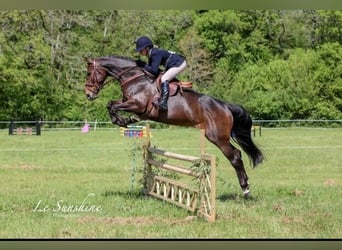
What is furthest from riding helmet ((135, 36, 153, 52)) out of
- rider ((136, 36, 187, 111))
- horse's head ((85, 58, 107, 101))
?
horse's head ((85, 58, 107, 101))

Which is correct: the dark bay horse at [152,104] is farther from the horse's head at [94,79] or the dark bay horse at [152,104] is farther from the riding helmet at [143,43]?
the riding helmet at [143,43]

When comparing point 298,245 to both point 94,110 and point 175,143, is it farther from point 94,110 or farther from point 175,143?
point 94,110

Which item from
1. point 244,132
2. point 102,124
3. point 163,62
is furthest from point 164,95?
point 102,124

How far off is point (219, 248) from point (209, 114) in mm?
1455

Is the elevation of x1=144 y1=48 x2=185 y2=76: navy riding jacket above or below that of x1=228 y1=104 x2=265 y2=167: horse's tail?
above

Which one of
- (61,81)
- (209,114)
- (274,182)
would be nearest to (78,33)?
(61,81)

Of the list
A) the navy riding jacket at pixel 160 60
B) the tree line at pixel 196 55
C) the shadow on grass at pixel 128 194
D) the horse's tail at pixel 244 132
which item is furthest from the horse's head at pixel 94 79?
the tree line at pixel 196 55

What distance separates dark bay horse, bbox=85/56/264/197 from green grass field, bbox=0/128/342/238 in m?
0.57

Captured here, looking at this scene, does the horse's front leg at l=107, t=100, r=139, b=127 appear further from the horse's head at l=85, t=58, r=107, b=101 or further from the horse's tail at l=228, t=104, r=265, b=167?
the horse's tail at l=228, t=104, r=265, b=167

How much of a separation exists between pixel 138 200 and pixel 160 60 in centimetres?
126

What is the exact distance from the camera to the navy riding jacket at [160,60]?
4602 mm

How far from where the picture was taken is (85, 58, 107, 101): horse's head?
4.80 m

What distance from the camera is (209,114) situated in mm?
4828

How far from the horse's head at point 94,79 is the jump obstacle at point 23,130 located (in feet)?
23.7
